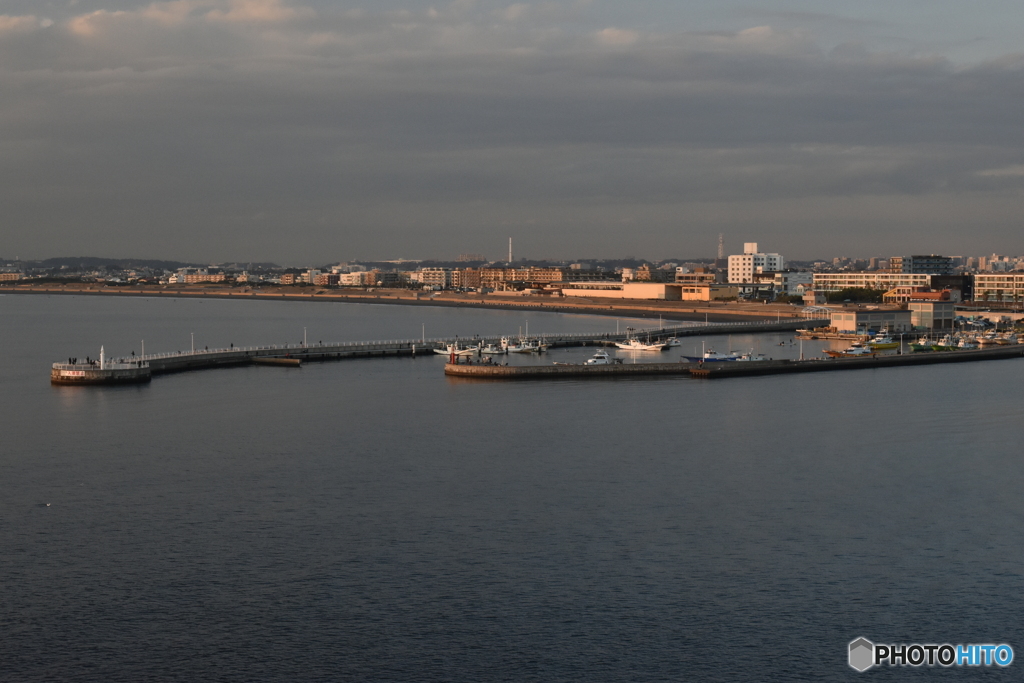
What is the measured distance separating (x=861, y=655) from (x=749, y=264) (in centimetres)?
9928

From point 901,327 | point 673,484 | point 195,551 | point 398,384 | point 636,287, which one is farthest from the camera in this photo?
point 636,287

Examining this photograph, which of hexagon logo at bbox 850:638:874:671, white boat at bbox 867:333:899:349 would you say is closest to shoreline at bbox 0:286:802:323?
white boat at bbox 867:333:899:349

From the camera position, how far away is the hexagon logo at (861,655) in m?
10.2

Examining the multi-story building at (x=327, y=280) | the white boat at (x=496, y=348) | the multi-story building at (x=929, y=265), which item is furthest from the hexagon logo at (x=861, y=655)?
the multi-story building at (x=327, y=280)

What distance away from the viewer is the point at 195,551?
13.1 meters

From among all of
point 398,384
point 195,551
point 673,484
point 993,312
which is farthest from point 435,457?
point 993,312

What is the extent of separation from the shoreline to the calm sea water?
1734 inches

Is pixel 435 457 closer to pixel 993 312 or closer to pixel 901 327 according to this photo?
pixel 901 327

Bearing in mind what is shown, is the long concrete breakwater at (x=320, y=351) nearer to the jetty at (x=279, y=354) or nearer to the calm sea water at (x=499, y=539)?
the jetty at (x=279, y=354)

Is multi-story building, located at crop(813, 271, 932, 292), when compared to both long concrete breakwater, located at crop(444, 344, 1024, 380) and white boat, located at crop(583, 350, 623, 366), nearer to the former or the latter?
long concrete breakwater, located at crop(444, 344, 1024, 380)

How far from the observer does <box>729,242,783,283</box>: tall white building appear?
10706 cm

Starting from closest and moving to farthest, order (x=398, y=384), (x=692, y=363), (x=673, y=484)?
1. (x=673, y=484)
2. (x=398, y=384)
3. (x=692, y=363)

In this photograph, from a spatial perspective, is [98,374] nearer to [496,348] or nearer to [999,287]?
[496,348]

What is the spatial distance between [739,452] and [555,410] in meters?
6.28
